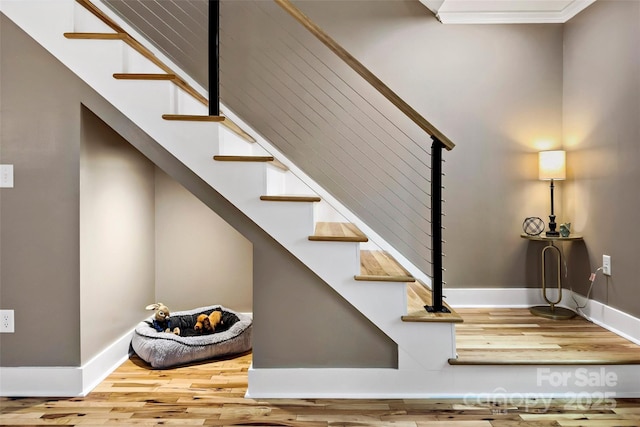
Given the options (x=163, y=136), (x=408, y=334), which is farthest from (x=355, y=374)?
(x=163, y=136)

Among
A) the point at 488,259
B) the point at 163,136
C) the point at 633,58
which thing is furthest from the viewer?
the point at 488,259

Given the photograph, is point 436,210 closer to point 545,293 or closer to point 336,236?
point 336,236

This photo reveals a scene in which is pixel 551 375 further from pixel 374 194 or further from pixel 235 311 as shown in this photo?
pixel 235 311

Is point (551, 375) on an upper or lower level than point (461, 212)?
lower

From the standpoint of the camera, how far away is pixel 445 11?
11.6 feet

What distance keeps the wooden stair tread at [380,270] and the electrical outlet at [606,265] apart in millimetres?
1397

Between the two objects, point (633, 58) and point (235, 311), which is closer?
point (633, 58)

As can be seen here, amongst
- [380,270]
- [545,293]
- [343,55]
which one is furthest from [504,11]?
[380,270]

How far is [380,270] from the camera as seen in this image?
2.66 metres

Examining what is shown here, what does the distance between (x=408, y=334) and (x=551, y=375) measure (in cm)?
75

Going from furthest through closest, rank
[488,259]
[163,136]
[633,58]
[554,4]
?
1. [488,259]
2. [554,4]
3. [633,58]
4. [163,136]

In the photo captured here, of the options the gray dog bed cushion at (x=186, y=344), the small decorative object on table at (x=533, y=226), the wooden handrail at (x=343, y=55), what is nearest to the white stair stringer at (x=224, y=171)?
the wooden handrail at (x=343, y=55)

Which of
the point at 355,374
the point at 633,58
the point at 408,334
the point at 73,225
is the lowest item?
A: the point at 355,374

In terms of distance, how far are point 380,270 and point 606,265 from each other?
1599 mm
